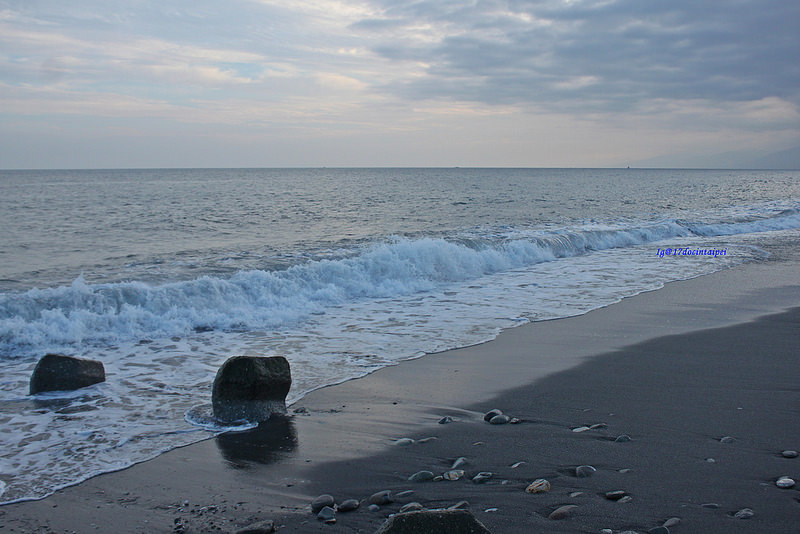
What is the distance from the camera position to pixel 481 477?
386 centimetres

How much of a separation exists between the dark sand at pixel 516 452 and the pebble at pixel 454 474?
0.23ft

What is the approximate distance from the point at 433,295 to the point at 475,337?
147 inches

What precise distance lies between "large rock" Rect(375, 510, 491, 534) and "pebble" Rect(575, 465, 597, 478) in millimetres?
1621

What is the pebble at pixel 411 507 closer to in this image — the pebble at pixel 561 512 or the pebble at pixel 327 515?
the pebble at pixel 327 515

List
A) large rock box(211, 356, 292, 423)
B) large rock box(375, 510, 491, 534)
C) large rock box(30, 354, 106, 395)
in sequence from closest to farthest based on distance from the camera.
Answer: large rock box(375, 510, 491, 534) < large rock box(211, 356, 292, 423) < large rock box(30, 354, 106, 395)

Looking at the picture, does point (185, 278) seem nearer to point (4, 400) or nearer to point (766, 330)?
point (4, 400)

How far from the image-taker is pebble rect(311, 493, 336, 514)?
353 cm

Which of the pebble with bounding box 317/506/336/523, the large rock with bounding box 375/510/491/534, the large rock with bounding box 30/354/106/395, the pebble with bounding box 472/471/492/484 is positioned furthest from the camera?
the large rock with bounding box 30/354/106/395

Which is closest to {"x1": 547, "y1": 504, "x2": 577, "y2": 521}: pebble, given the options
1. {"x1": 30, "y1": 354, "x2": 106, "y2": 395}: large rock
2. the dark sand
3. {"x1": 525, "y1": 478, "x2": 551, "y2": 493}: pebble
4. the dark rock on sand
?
the dark sand

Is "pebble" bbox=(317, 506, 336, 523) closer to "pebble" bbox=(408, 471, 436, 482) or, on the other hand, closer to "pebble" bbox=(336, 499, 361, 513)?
"pebble" bbox=(336, 499, 361, 513)

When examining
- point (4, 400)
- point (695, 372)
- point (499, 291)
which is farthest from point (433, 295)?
point (4, 400)

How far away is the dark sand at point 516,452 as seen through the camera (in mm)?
3412

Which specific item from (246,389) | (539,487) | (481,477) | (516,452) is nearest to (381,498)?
(481,477)

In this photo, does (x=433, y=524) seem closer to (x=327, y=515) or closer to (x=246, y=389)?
(x=327, y=515)
